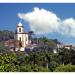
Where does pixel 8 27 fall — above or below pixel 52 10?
below

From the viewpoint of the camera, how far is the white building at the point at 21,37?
78.3 inches

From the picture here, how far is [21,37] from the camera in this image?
6.54 ft

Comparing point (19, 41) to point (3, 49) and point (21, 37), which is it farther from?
point (3, 49)

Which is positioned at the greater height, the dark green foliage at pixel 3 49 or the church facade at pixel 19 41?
the church facade at pixel 19 41

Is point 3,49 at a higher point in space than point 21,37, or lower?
lower

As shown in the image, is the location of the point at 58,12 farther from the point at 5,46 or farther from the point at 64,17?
the point at 5,46

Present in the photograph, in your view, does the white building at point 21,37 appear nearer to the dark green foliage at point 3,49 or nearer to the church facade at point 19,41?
the church facade at point 19,41

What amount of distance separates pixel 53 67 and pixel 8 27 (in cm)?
57

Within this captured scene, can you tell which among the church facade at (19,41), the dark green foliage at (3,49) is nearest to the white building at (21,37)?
the church facade at (19,41)

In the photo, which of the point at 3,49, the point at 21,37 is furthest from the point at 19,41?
the point at 3,49

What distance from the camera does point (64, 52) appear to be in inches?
77.7

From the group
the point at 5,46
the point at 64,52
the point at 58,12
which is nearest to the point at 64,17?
the point at 58,12

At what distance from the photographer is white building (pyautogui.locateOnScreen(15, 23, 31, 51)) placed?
1.99m

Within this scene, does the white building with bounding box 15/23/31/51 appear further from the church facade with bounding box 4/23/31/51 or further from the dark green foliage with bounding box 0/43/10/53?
the dark green foliage with bounding box 0/43/10/53
